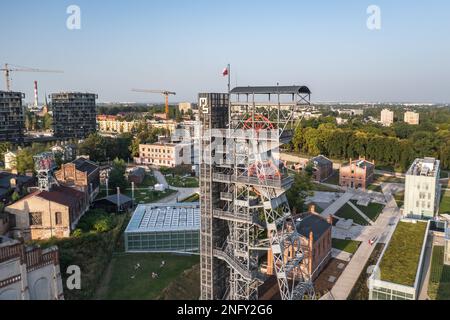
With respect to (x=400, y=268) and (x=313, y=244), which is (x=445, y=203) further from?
(x=400, y=268)

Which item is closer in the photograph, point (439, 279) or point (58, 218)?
point (439, 279)

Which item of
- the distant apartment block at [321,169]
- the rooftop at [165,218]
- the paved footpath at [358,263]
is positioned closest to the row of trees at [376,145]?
the distant apartment block at [321,169]

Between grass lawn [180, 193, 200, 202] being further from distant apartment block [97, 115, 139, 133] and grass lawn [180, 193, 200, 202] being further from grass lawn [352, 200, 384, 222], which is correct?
distant apartment block [97, 115, 139, 133]

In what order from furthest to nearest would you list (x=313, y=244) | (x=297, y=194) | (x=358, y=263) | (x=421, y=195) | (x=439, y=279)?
(x=421, y=195), (x=297, y=194), (x=358, y=263), (x=313, y=244), (x=439, y=279)

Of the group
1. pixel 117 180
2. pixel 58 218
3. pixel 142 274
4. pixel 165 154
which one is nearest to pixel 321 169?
pixel 165 154

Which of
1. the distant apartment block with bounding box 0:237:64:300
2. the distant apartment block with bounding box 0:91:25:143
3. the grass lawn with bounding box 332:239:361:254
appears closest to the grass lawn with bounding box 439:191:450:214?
the grass lawn with bounding box 332:239:361:254
